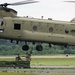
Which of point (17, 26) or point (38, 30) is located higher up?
point (17, 26)

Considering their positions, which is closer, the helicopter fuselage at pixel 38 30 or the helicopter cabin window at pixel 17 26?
the helicopter fuselage at pixel 38 30

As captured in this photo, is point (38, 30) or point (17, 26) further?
point (38, 30)

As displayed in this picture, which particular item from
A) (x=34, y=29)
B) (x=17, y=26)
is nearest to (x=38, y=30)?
(x=34, y=29)

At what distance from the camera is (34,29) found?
39750mm

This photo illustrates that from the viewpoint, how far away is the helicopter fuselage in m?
38.7

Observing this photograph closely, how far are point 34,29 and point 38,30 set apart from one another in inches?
18.2

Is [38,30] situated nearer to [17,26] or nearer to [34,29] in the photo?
[34,29]

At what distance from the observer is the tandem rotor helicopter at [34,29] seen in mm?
38625

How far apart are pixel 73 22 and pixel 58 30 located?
2.50m

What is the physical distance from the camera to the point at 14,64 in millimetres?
40781

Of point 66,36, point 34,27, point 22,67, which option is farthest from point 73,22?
point 22,67

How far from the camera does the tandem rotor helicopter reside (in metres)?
38.6

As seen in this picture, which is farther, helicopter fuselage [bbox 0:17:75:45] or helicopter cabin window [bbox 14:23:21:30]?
helicopter cabin window [bbox 14:23:21:30]

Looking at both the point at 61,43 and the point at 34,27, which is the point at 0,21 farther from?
the point at 61,43
